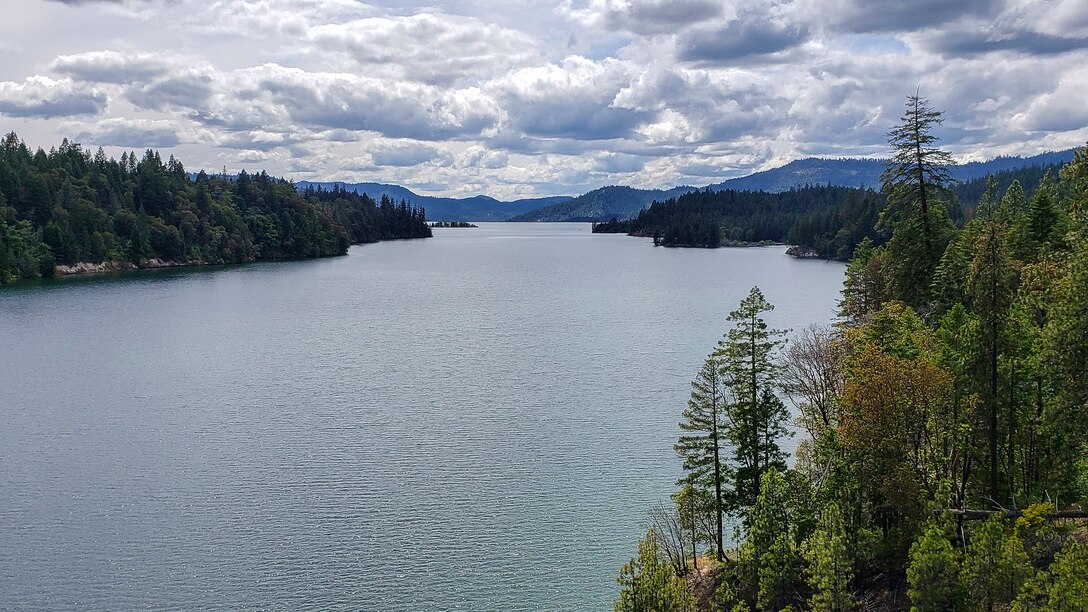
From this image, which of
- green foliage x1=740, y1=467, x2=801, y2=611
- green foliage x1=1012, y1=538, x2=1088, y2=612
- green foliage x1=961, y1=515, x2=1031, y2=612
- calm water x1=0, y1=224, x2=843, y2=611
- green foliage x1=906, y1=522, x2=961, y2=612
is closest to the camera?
green foliage x1=1012, y1=538, x2=1088, y2=612

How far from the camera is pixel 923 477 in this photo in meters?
26.9

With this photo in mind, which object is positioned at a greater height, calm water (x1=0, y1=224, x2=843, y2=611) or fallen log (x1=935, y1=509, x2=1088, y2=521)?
fallen log (x1=935, y1=509, x2=1088, y2=521)

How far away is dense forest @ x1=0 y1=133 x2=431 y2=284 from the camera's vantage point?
143 m

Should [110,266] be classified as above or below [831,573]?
above

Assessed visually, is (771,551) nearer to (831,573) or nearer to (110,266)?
(831,573)

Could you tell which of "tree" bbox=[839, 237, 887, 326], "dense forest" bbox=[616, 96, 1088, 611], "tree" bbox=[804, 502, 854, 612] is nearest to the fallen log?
"dense forest" bbox=[616, 96, 1088, 611]

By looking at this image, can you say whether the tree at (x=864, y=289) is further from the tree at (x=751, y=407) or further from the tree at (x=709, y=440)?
the tree at (x=709, y=440)

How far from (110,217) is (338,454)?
14203 cm

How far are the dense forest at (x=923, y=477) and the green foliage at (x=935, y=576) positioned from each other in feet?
0.13

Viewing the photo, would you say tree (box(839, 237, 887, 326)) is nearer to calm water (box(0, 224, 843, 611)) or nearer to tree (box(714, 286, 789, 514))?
calm water (box(0, 224, 843, 611))

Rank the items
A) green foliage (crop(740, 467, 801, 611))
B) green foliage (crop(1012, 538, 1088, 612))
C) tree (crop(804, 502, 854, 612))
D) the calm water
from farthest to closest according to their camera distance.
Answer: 1. the calm water
2. green foliage (crop(740, 467, 801, 611))
3. tree (crop(804, 502, 854, 612))
4. green foliage (crop(1012, 538, 1088, 612))

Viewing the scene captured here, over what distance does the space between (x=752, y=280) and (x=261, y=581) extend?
111909 millimetres

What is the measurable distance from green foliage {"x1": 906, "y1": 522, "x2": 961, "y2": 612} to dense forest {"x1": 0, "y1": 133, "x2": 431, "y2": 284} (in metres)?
145

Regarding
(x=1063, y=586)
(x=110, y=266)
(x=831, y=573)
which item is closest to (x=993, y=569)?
(x=1063, y=586)
